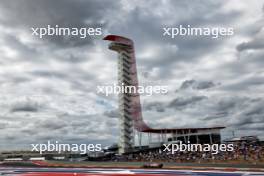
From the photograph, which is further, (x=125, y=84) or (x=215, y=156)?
(x=125, y=84)

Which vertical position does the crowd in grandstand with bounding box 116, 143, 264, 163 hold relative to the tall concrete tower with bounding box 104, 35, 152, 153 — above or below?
below

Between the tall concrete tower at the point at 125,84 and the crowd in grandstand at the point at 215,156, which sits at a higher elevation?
the tall concrete tower at the point at 125,84

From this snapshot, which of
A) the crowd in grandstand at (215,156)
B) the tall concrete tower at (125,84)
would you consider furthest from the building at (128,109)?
the crowd in grandstand at (215,156)

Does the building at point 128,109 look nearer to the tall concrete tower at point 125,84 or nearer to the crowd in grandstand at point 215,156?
the tall concrete tower at point 125,84

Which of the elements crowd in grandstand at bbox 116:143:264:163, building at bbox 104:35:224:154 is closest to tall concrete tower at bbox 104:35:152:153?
building at bbox 104:35:224:154

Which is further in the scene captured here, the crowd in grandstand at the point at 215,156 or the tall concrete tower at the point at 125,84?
the tall concrete tower at the point at 125,84

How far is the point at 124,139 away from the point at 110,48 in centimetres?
2081

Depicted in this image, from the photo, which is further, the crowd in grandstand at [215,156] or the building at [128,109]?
the building at [128,109]

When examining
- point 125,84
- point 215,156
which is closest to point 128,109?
point 125,84

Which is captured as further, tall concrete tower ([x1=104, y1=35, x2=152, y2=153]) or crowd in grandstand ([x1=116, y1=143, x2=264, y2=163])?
tall concrete tower ([x1=104, y1=35, x2=152, y2=153])

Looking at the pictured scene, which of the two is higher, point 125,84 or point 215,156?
point 125,84

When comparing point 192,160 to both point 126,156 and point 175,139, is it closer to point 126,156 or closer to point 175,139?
point 126,156

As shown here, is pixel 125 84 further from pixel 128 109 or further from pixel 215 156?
pixel 215 156

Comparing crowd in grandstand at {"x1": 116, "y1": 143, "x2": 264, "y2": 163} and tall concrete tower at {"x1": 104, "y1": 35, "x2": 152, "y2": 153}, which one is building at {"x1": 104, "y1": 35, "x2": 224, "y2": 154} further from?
crowd in grandstand at {"x1": 116, "y1": 143, "x2": 264, "y2": 163}
